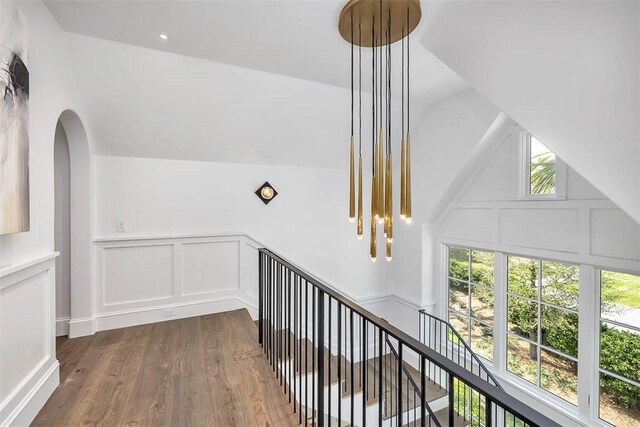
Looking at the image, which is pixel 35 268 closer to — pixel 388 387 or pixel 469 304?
pixel 388 387

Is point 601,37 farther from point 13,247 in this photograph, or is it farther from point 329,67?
point 13,247

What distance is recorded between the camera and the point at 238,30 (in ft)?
7.16

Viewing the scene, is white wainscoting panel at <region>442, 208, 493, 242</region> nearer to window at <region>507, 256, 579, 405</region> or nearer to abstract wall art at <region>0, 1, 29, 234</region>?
window at <region>507, 256, 579, 405</region>

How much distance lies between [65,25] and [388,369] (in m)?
5.29

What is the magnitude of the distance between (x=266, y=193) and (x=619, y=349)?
3995 mm

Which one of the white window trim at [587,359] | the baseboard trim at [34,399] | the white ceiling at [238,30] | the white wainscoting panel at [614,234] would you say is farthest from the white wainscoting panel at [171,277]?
the white wainscoting panel at [614,234]

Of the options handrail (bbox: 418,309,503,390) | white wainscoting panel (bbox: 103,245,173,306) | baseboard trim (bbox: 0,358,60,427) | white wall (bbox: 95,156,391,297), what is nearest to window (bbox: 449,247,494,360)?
handrail (bbox: 418,309,503,390)

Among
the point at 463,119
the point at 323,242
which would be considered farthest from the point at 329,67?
the point at 323,242

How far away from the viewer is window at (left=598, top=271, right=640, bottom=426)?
259cm

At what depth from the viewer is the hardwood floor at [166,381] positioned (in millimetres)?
1812

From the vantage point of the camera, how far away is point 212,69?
2775 millimetres

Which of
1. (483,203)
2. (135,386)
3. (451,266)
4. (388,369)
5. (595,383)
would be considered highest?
(483,203)

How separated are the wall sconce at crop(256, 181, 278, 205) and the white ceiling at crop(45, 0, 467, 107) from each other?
4.87 ft

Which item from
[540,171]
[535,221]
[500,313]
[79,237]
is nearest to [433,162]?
[540,171]
